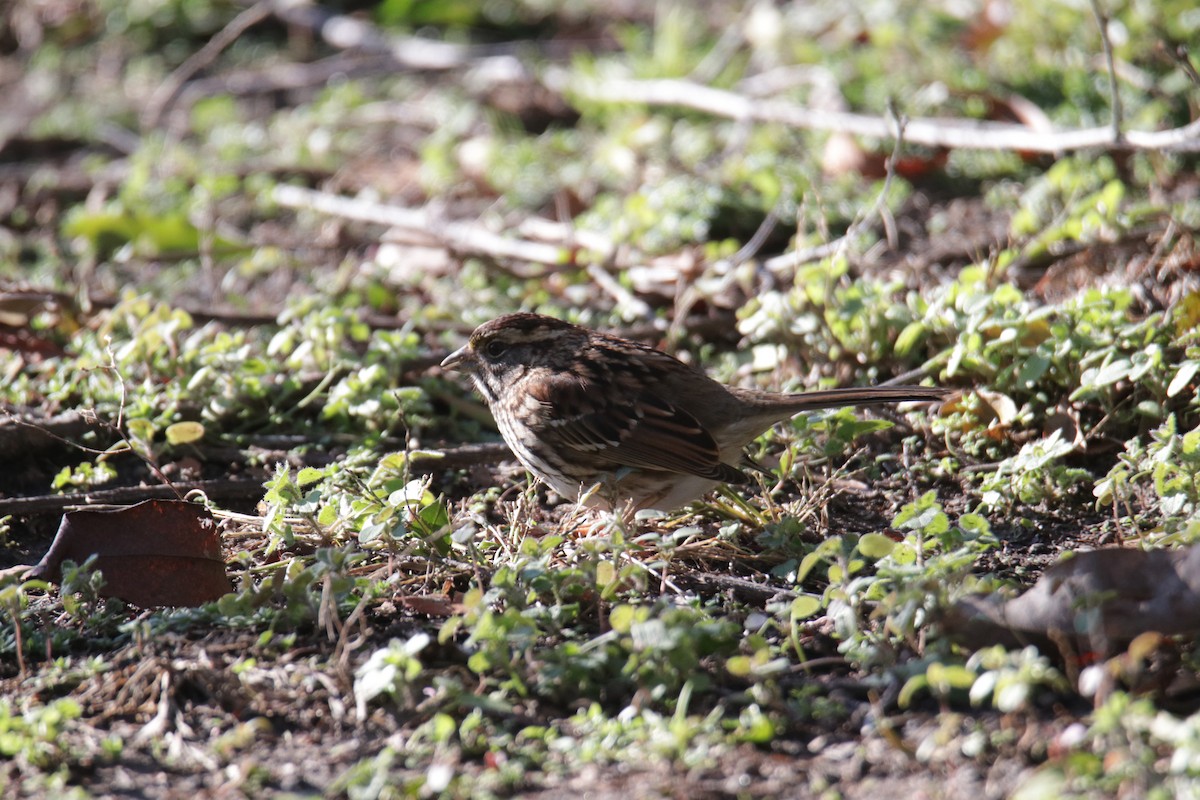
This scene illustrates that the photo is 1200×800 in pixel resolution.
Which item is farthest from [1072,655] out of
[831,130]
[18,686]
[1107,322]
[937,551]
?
[831,130]

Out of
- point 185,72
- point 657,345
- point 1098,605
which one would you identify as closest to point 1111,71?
point 657,345

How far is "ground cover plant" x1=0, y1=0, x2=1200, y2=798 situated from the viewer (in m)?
2.53

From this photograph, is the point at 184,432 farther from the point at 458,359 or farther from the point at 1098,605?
the point at 1098,605

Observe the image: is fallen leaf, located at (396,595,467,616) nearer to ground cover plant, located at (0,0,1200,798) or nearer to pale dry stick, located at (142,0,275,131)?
ground cover plant, located at (0,0,1200,798)

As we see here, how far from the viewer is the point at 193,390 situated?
4.23 metres

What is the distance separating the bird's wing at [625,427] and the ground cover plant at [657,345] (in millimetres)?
181

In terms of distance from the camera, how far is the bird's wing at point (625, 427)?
3658mm

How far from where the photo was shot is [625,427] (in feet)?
12.5

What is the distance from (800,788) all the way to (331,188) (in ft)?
16.3

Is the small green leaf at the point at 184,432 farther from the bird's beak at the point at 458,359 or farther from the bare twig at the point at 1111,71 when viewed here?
the bare twig at the point at 1111,71

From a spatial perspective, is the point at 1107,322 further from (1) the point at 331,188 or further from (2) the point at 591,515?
(1) the point at 331,188

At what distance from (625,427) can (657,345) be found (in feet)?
3.75

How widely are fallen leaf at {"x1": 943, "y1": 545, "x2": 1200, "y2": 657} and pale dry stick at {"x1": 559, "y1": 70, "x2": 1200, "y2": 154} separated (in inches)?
103

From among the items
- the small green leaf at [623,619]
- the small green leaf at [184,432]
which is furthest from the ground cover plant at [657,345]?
the small green leaf at [184,432]
